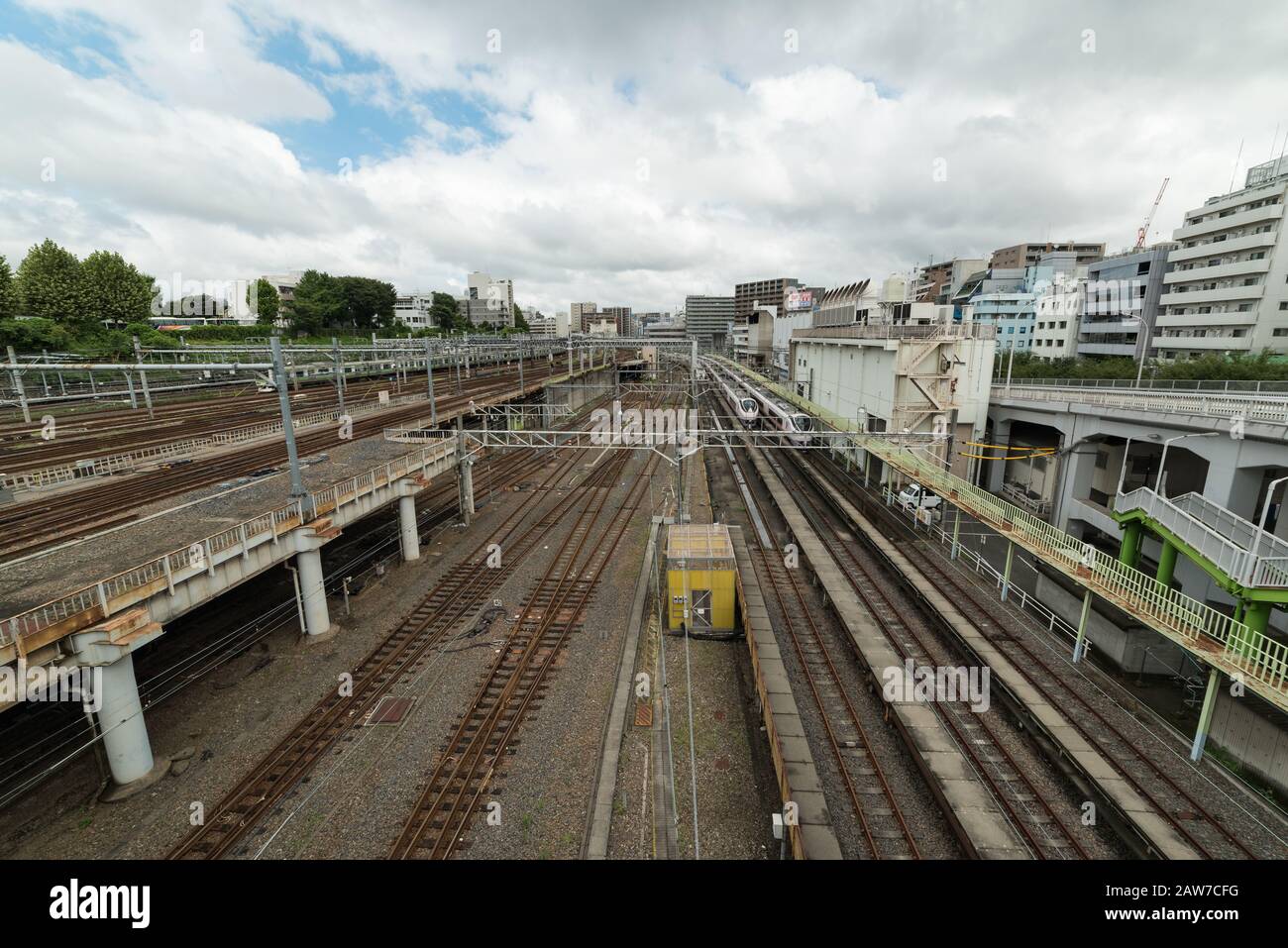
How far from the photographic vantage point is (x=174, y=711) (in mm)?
14008

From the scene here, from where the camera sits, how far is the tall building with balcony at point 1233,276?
4125 centimetres

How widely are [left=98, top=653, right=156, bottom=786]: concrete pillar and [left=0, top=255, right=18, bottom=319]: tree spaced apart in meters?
47.7

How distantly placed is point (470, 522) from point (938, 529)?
23068mm

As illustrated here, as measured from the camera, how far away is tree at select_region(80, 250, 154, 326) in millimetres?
48375

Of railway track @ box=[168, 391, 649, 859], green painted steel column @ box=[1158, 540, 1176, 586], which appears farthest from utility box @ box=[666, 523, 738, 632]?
green painted steel column @ box=[1158, 540, 1176, 586]

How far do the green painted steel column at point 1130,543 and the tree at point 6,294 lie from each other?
6602 cm

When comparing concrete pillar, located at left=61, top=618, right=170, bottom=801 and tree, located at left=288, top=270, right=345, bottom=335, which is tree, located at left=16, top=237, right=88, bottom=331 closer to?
tree, located at left=288, top=270, right=345, bottom=335

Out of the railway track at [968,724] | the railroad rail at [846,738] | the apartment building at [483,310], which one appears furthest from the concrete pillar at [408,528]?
the apartment building at [483,310]

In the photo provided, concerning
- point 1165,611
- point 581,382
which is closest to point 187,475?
point 1165,611

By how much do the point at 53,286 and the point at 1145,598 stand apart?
72.2 m

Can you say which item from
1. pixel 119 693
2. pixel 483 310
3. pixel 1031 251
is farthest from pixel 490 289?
pixel 119 693

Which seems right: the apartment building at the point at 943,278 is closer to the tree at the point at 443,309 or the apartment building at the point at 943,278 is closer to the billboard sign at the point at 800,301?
the billboard sign at the point at 800,301

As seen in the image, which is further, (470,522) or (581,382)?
(581,382)
